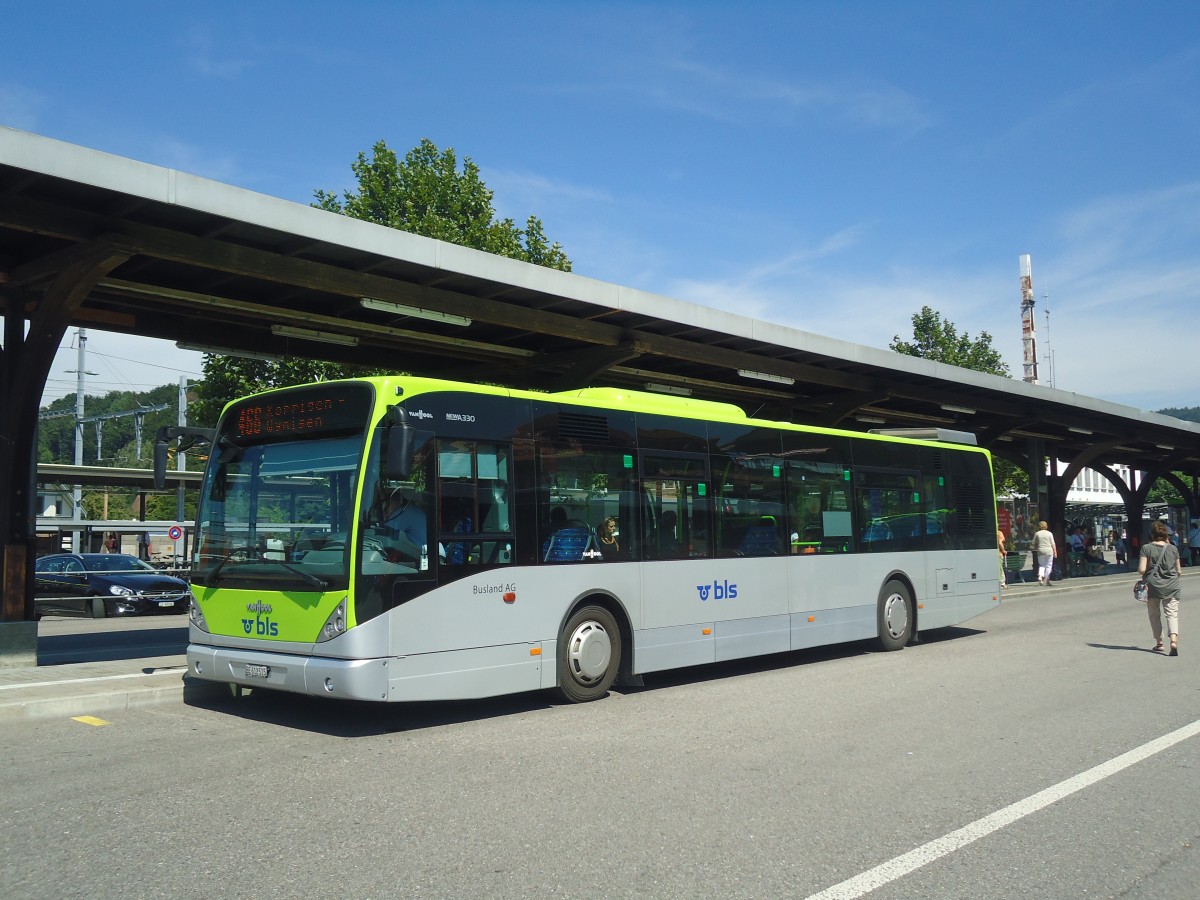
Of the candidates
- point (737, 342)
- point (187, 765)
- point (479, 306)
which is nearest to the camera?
point (187, 765)

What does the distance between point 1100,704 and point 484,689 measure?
225 inches

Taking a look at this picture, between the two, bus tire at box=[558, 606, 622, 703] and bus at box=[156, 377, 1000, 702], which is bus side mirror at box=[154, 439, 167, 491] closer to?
bus at box=[156, 377, 1000, 702]

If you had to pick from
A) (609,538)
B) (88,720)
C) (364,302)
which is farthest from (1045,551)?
(88,720)

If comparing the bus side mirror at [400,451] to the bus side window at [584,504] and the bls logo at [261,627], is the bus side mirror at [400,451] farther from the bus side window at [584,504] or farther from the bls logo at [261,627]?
the bus side window at [584,504]

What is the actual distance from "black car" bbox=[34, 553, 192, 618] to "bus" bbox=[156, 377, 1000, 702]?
14.7 metres

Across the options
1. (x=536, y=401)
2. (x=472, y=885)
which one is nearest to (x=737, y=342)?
(x=536, y=401)

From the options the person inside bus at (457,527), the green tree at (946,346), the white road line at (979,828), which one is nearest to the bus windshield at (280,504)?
the person inside bus at (457,527)

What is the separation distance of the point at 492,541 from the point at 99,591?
17.7 m

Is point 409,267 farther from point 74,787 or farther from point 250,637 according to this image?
point 74,787

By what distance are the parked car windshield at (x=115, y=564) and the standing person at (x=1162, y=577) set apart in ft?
70.9

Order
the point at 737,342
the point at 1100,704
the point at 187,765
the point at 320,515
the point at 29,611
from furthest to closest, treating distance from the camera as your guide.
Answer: the point at 737,342 < the point at 29,611 < the point at 1100,704 < the point at 320,515 < the point at 187,765

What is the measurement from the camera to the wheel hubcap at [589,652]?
9.60 metres

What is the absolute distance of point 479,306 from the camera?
14.3m

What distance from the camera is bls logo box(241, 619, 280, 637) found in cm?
831
